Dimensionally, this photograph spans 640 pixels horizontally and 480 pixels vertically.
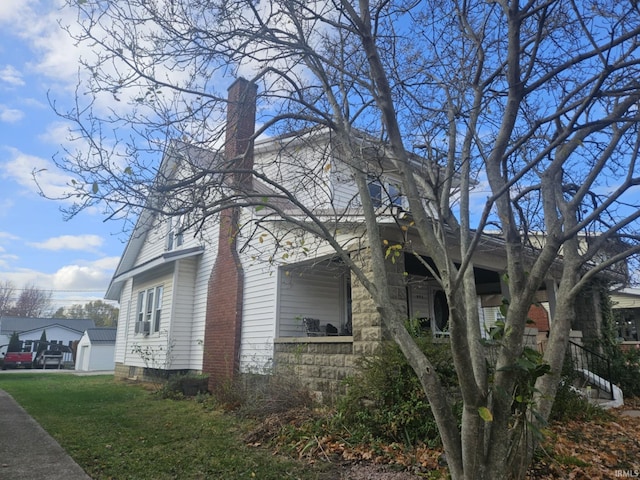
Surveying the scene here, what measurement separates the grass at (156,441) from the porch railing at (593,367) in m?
8.57

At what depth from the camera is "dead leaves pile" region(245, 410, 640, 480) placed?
519cm

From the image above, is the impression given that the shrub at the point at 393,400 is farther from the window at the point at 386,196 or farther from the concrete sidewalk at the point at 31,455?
the concrete sidewalk at the point at 31,455

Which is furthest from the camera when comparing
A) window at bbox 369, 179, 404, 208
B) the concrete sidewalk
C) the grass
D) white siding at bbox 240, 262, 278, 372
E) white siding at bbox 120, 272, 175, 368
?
white siding at bbox 120, 272, 175, 368

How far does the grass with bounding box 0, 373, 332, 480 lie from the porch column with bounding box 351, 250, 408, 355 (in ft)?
8.46

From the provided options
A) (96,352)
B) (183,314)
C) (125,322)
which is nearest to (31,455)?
(183,314)

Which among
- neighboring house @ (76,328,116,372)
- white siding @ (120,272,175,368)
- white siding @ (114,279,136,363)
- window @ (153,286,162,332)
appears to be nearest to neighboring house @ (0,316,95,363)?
neighboring house @ (76,328,116,372)

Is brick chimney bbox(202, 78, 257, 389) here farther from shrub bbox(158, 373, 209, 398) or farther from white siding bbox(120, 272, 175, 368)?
white siding bbox(120, 272, 175, 368)

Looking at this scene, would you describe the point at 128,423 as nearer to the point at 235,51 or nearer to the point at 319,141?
the point at 319,141

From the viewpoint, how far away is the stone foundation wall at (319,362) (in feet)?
28.4

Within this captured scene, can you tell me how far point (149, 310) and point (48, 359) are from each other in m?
24.6

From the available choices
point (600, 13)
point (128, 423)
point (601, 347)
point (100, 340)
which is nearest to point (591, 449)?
point (600, 13)

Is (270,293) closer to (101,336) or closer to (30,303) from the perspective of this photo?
(101,336)

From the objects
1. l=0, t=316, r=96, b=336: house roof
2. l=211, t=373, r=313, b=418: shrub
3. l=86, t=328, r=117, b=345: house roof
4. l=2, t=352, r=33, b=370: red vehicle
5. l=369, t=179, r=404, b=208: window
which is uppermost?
l=369, t=179, r=404, b=208: window

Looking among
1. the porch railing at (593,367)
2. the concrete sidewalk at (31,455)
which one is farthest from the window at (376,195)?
the porch railing at (593,367)
